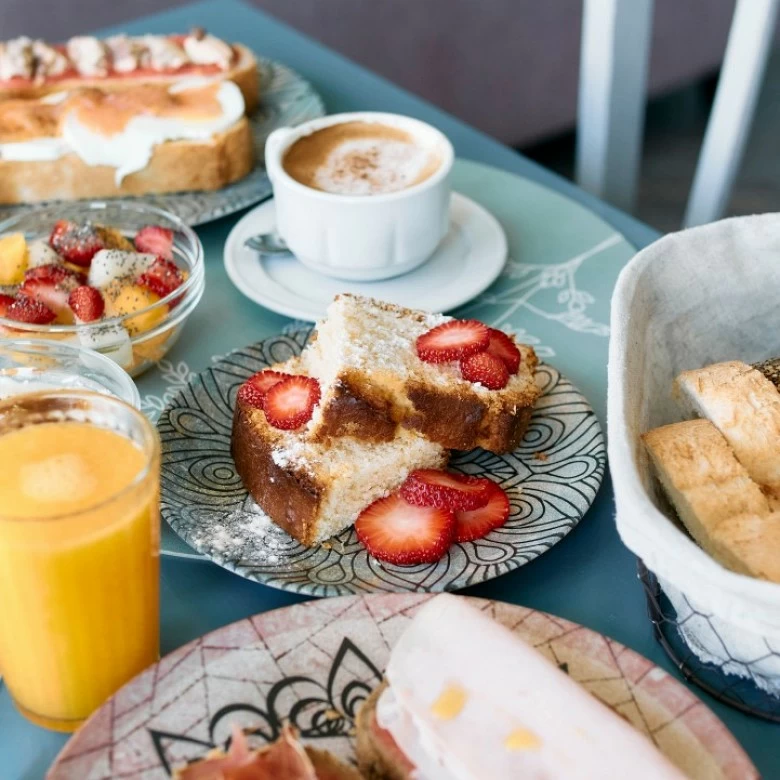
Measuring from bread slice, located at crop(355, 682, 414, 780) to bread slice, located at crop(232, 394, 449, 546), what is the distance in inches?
9.8

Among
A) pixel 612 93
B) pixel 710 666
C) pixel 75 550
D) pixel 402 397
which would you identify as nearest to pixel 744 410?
pixel 710 666

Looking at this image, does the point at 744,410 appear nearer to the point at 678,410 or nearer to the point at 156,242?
the point at 678,410

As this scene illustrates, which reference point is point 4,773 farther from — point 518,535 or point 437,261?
point 437,261

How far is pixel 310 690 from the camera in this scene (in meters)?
0.77

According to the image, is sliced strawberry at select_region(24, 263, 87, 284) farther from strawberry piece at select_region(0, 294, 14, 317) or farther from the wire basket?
the wire basket

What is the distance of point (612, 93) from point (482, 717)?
161cm

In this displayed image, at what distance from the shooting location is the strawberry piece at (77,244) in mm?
1324

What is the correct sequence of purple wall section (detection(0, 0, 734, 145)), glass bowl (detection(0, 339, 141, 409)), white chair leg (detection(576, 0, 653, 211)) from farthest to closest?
1. purple wall section (detection(0, 0, 734, 145))
2. white chair leg (detection(576, 0, 653, 211))
3. glass bowl (detection(0, 339, 141, 409))

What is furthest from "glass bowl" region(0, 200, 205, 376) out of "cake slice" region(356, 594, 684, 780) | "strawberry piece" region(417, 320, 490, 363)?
"cake slice" region(356, 594, 684, 780)

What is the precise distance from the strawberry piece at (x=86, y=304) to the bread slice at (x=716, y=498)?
67cm

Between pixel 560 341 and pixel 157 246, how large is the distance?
0.56 meters

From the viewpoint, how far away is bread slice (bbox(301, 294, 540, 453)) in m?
1.01

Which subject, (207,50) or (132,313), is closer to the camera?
(132,313)

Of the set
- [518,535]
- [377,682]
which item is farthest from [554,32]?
[377,682]
